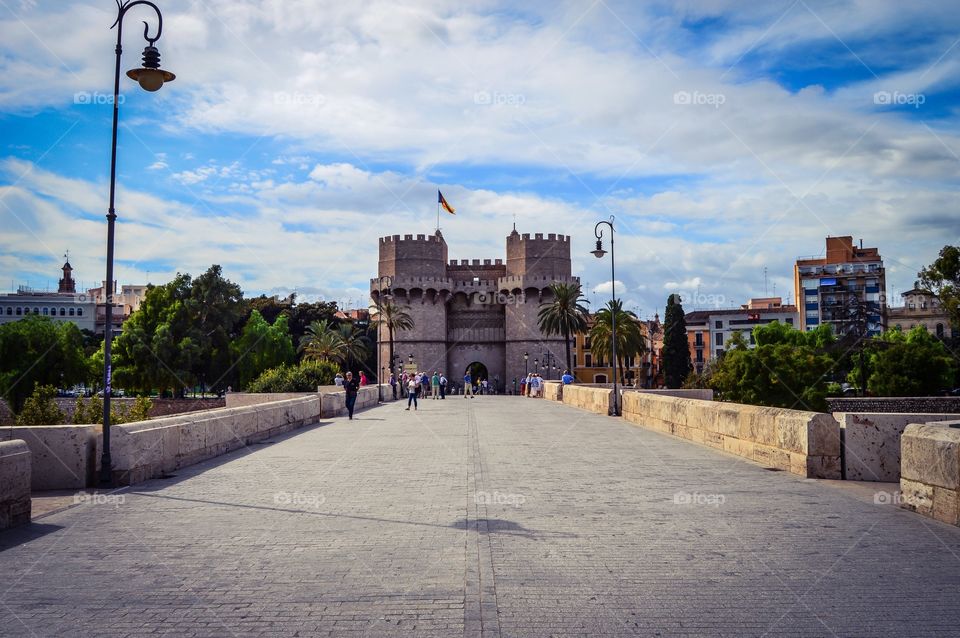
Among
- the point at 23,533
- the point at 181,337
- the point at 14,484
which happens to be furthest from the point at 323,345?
the point at 23,533

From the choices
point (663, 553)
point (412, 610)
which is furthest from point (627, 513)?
point (412, 610)

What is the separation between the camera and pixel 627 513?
23.2 ft

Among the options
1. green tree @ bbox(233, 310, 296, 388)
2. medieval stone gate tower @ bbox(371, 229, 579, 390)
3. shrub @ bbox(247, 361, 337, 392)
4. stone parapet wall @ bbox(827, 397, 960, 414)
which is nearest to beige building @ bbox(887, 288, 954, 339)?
medieval stone gate tower @ bbox(371, 229, 579, 390)

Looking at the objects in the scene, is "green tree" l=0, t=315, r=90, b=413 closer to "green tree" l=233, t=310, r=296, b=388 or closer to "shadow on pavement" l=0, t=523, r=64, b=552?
"green tree" l=233, t=310, r=296, b=388

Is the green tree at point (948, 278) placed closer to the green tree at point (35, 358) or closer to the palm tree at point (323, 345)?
the palm tree at point (323, 345)

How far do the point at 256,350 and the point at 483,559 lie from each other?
184ft

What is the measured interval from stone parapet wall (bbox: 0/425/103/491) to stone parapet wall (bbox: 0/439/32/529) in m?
2.16

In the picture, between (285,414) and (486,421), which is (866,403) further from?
(285,414)

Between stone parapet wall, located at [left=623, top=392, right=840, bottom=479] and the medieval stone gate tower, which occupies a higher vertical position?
the medieval stone gate tower

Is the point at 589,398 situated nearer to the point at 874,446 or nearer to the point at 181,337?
the point at 874,446

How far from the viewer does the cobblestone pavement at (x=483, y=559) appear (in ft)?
13.7

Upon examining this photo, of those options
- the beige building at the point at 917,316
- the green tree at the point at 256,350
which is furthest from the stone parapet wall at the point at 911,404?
the beige building at the point at 917,316

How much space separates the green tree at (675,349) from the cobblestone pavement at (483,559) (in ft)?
200

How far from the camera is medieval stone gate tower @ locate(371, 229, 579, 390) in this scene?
64.9 metres
